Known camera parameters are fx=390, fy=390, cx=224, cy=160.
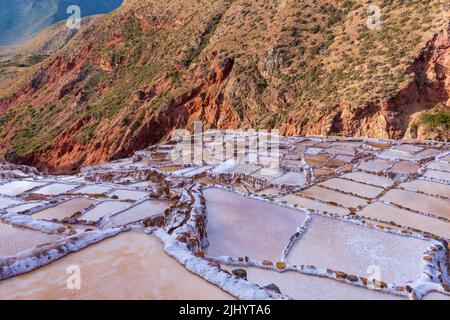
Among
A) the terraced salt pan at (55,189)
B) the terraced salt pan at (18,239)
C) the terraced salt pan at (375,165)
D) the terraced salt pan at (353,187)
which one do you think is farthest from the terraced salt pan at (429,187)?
the terraced salt pan at (55,189)

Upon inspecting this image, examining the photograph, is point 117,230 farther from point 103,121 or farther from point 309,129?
point 103,121

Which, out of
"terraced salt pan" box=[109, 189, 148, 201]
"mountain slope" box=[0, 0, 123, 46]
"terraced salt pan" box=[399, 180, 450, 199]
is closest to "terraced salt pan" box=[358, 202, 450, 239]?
"terraced salt pan" box=[399, 180, 450, 199]

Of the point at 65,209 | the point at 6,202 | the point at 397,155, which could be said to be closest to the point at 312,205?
the point at 65,209

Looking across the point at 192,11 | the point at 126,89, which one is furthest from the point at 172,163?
the point at 192,11

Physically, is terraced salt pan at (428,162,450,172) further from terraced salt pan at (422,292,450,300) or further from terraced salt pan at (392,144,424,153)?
terraced salt pan at (422,292,450,300)

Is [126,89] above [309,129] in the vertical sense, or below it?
above
